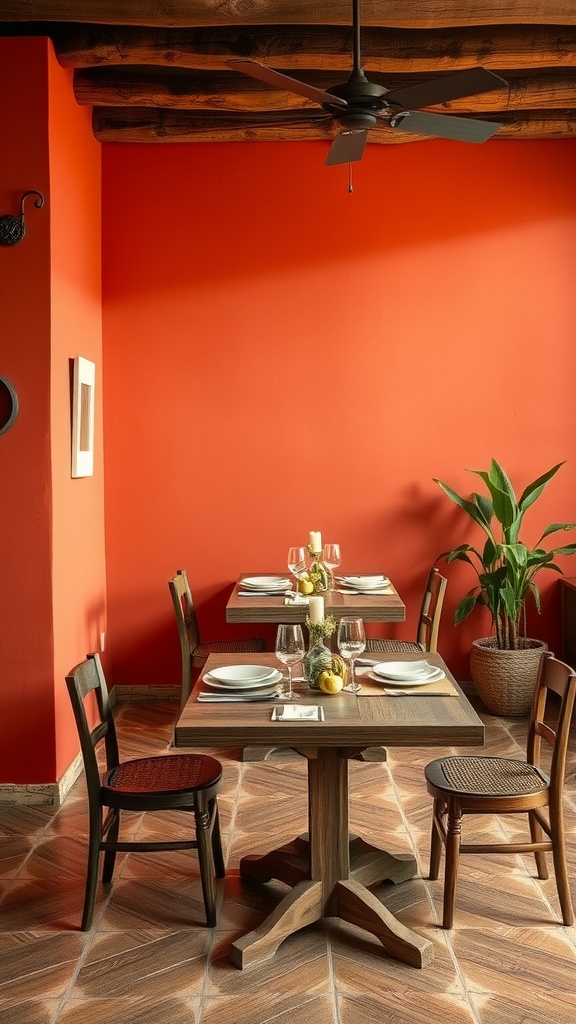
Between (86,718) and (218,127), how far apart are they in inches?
139

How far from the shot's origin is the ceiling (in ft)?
12.6

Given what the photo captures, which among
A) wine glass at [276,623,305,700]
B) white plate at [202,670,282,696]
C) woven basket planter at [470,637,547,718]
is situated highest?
wine glass at [276,623,305,700]

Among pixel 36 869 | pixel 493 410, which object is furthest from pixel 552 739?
pixel 493 410

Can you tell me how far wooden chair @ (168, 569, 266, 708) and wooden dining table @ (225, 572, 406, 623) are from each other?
39 centimetres

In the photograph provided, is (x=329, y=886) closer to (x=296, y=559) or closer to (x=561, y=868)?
(x=561, y=868)

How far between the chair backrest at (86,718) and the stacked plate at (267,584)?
1.61 metres

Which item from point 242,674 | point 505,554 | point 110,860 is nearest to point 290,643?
point 242,674

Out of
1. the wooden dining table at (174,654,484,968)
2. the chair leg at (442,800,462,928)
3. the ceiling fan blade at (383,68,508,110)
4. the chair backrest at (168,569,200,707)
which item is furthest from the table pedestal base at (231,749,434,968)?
the ceiling fan blade at (383,68,508,110)

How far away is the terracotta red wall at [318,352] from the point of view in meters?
5.54

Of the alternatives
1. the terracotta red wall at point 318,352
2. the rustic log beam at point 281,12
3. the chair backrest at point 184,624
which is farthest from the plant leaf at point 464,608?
the rustic log beam at point 281,12

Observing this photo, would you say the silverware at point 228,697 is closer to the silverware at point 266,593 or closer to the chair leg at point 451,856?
the chair leg at point 451,856

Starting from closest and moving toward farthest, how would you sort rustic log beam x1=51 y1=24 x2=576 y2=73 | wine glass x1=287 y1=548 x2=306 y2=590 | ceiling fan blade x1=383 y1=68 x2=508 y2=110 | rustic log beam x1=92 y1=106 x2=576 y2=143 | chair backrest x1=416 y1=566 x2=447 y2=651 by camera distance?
ceiling fan blade x1=383 y1=68 x2=508 y2=110 < rustic log beam x1=51 y1=24 x2=576 y2=73 < wine glass x1=287 y1=548 x2=306 y2=590 < chair backrest x1=416 y1=566 x2=447 y2=651 < rustic log beam x1=92 y1=106 x2=576 y2=143

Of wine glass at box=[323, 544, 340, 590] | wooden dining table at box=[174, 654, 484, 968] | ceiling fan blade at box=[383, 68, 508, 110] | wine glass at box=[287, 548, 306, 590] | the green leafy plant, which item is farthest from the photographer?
the green leafy plant

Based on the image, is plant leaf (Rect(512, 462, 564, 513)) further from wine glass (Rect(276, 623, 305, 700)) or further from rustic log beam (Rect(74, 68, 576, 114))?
wine glass (Rect(276, 623, 305, 700))
